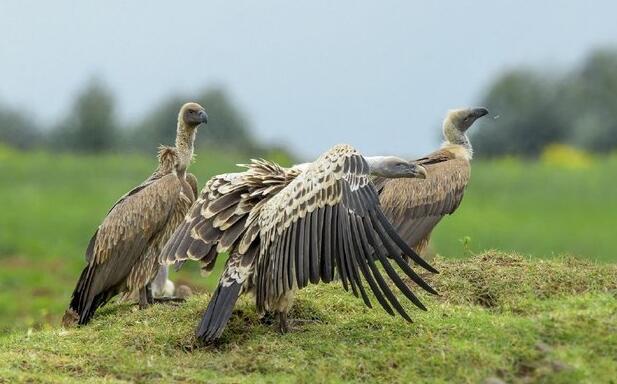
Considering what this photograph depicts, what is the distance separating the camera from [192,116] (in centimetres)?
1102

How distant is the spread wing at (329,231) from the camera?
804 cm

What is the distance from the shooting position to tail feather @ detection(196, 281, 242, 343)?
8094 mm

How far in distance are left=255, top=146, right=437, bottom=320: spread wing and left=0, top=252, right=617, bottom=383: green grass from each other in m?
0.42

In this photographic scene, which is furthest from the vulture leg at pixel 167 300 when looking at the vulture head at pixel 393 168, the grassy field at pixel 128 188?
the grassy field at pixel 128 188

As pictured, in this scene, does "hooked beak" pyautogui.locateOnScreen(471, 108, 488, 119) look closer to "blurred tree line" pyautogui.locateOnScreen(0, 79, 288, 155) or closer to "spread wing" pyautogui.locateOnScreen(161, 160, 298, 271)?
"spread wing" pyautogui.locateOnScreen(161, 160, 298, 271)

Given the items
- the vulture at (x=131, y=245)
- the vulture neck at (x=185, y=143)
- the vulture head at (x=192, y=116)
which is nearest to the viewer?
the vulture at (x=131, y=245)

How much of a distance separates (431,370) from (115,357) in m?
2.21

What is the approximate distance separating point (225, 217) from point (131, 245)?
1.82 meters

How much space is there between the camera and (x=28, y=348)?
8.48m

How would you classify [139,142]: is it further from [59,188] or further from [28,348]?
[28,348]

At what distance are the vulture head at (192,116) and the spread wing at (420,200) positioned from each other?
1.77 m

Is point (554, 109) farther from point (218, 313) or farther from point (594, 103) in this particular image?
point (218, 313)

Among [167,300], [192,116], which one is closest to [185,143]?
[192,116]

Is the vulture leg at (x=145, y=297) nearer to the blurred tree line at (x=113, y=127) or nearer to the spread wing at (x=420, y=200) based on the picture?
the spread wing at (x=420, y=200)
